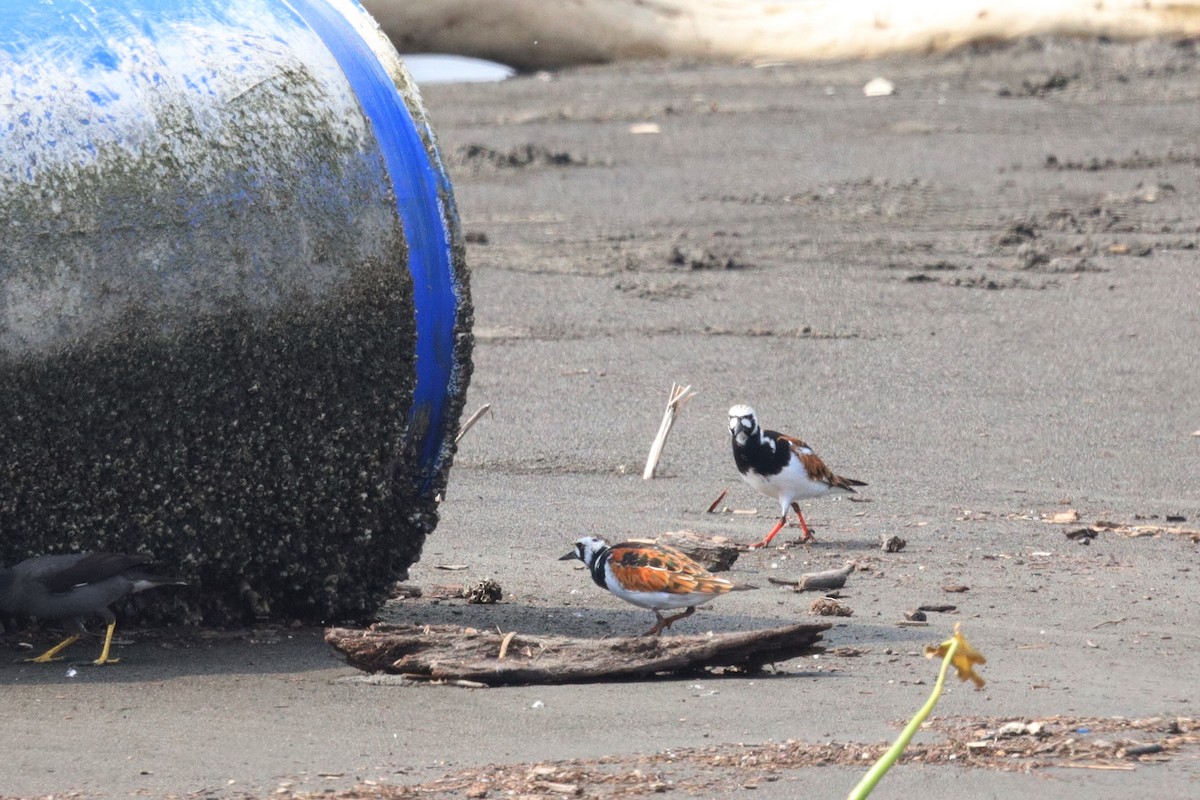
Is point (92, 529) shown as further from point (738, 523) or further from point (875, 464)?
point (875, 464)

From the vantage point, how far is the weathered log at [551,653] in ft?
17.8

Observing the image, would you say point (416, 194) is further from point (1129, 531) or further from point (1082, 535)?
point (1129, 531)

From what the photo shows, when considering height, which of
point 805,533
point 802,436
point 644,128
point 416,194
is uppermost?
point 644,128

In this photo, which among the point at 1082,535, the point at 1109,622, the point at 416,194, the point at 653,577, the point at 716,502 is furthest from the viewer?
the point at 716,502

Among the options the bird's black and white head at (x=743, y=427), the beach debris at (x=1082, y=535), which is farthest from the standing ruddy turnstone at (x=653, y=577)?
the beach debris at (x=1082, y=535)

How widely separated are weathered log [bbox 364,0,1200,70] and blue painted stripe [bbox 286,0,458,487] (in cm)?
1553

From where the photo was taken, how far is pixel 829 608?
638 centimetres

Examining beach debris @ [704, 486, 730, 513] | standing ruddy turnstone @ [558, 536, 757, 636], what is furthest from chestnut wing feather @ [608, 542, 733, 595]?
beach debris @ [704, 486, 730, 513]

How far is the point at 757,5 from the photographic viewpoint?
21969 millimetres

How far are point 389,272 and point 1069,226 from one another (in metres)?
9.57

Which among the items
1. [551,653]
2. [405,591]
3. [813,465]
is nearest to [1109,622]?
[813,465]

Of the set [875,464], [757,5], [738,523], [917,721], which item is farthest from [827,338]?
[757,5]

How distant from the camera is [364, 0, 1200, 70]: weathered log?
791 inches

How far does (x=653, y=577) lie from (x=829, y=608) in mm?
740
